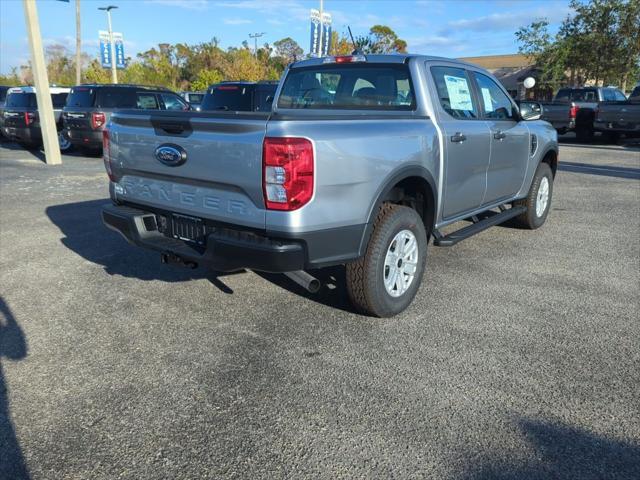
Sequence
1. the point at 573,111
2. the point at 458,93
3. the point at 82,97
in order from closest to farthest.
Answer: the point at 458,93 < the point at 82,97 < the point at 573,111

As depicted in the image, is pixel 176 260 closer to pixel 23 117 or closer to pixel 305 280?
pixel 305 280

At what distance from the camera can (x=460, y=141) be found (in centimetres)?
420

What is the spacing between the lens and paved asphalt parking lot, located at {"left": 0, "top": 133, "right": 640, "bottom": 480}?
91.7 inches

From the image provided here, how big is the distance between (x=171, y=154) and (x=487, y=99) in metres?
3.19

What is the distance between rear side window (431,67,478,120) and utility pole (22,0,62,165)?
1020 cm

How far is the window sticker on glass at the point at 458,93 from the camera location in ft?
14.5

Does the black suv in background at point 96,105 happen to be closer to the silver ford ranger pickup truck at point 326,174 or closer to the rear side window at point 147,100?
the rear side window at point 147,100

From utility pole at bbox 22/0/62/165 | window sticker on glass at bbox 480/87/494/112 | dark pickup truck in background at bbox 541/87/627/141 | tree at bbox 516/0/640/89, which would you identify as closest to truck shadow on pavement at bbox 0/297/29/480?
window sticker on glass at bbox 480/87/494/112

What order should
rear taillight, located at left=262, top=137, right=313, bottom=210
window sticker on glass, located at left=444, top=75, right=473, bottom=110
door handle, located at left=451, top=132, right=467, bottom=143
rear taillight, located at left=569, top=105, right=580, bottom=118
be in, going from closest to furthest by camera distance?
1. rear taillight, located at left=262, top=137, right=313, bottom=210
2. door handle, located at left=451, top=132, right=467, bottom=143
3. window sticker on glass, located at left=444, top=75, right=473, bottom=110
4. rear taillight, located at left=569, top=105, right=580, bottom=118

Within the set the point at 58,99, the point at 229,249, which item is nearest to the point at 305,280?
the point at 229,249

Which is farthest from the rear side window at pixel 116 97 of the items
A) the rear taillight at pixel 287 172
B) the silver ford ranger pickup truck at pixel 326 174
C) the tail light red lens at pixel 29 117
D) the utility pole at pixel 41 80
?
the rear taillight at pixel 287 172

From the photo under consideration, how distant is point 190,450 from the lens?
7.79 ft

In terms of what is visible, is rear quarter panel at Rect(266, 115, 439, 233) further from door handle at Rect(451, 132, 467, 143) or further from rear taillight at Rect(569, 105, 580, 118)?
rear taillight at Rect(569, 105, 580, 118)

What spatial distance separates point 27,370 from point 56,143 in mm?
10405
